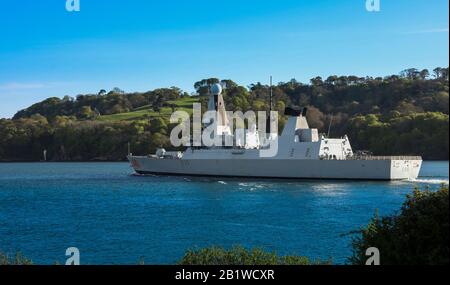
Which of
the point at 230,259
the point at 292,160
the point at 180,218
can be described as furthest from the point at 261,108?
the point at 230,259

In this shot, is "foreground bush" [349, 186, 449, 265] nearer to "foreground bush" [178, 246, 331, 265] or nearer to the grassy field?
"foreground bush" [178, 246, 331, 265]

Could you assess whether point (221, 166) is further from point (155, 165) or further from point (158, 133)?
point (158, 133)

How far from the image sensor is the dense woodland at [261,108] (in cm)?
6406

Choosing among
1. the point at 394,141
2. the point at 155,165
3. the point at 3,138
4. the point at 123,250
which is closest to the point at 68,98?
the point at 3,138

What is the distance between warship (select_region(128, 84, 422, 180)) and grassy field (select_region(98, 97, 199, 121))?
53.9m

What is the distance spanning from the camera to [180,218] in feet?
89.3

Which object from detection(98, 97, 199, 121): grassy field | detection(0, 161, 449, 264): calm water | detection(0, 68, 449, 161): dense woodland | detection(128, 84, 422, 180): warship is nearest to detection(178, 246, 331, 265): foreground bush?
detection(0, 161, 449, 264): calm water

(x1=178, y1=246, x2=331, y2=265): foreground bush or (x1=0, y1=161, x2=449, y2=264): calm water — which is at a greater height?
(x1=178, y1=246, x2=331, y2=265): foreground bush

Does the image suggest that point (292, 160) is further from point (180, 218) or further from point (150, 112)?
point (150, 112)

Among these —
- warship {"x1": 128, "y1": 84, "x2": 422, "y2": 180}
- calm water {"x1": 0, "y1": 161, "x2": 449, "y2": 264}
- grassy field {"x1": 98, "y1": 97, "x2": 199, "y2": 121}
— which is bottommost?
calm water {"x1": 0, "y1": 161, "x2": 449, "y2": 264}

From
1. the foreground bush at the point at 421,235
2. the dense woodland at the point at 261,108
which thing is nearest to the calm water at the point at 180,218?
the foreground bush at the point at 421,235

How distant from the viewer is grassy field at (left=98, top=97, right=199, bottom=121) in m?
114

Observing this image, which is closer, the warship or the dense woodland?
the warship

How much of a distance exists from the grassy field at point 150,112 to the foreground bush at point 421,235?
3904 inches
